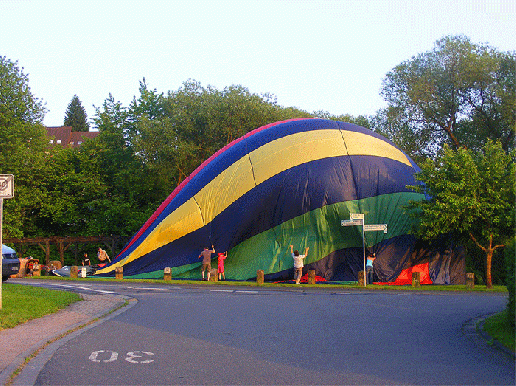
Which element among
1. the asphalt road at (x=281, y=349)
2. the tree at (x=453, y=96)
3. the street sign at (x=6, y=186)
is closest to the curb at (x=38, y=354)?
the asphalt road at (x=281, y=349)

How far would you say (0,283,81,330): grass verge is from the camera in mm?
11330

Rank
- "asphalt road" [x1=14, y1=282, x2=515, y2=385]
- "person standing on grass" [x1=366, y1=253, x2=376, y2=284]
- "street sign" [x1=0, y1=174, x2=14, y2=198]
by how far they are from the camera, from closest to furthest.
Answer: "asphalt road" [x1=14, y1=282, x2=515, y2=385] → "street sign" [x1=0, y1=174, x2=14, y2=198] → "person standing on grass" [x1=366, y1=253, x2=376, y2=284]

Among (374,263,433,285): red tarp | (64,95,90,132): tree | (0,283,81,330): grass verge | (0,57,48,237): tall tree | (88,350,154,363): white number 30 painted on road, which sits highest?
(64,95,90,132): tree

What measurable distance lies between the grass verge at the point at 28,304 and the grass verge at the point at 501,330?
7.94 meters

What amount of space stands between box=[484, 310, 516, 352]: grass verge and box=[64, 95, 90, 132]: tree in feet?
339

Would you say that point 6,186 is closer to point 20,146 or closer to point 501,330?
point 501,330

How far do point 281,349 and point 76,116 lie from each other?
4260 inches

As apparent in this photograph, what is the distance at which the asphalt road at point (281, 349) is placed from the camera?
23.2 ft

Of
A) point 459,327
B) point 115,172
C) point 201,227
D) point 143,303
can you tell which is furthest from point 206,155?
point 459,327

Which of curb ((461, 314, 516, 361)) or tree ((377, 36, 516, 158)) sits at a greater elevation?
tree ((377, 36, 516, 158))

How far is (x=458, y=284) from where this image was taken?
26.2 m

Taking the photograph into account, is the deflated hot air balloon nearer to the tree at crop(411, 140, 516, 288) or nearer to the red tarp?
the red tarp

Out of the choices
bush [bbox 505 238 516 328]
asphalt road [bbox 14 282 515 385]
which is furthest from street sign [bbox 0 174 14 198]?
Result: bush [bbox 505 238 516 328]

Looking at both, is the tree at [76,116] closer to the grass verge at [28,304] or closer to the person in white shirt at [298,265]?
the person in white shirt at [298,265]
